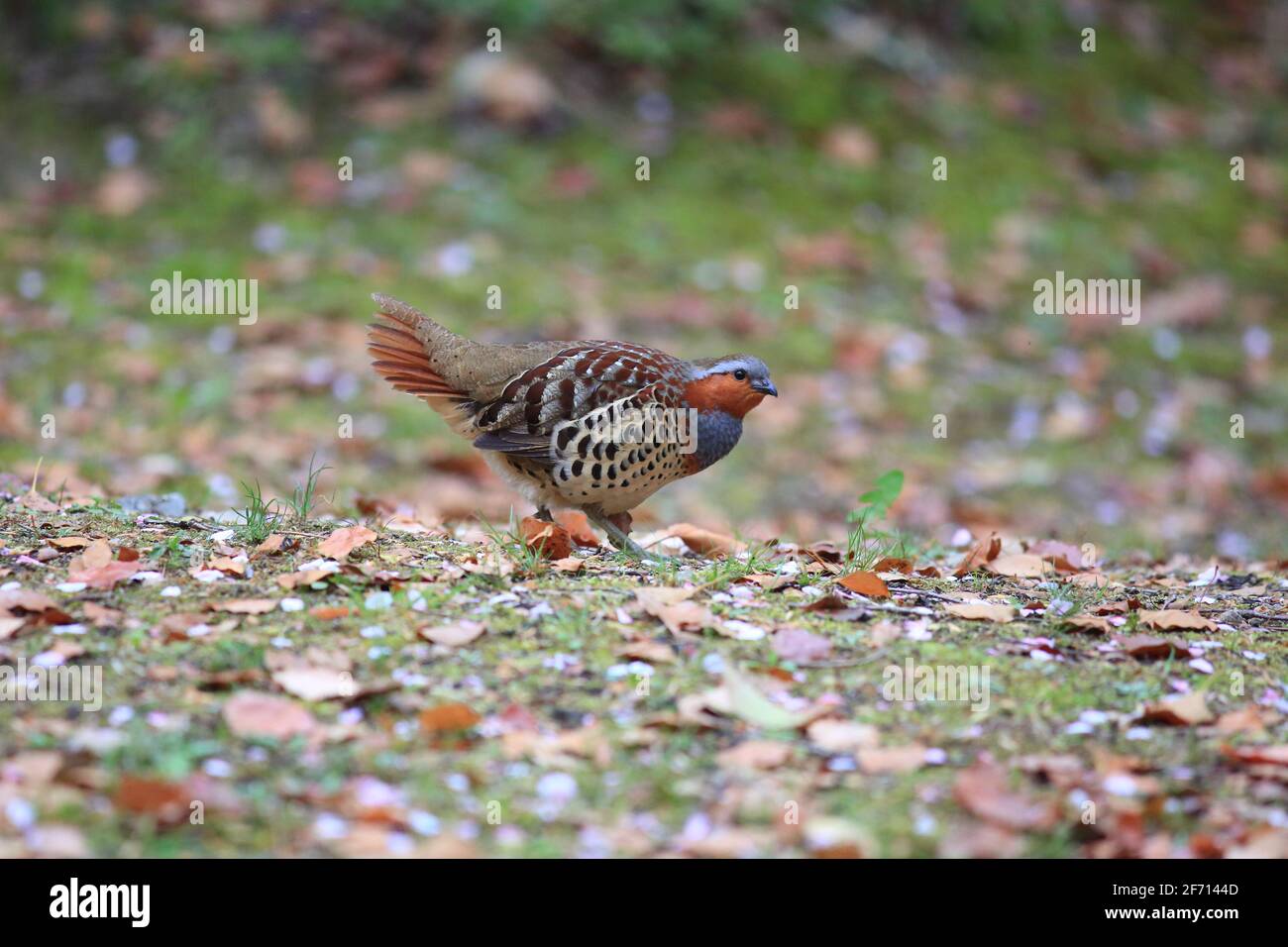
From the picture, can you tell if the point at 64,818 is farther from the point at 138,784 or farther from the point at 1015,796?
the point at 1015,796

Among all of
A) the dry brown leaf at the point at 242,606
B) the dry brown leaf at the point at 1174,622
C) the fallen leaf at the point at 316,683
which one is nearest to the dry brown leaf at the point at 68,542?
the dry brown leaf at the point at 242,606

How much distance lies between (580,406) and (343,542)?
3.68ft

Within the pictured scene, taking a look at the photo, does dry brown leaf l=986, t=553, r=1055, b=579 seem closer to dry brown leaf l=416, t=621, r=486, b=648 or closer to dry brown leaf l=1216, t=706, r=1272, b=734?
dry brown leaf l=1216, t=706, r=1272, b=734

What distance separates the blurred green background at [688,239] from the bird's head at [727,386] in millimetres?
1652

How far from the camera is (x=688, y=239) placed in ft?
32.8

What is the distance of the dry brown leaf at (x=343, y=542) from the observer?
4.61 metres

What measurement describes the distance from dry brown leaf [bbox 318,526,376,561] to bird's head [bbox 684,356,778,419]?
1.48 meters

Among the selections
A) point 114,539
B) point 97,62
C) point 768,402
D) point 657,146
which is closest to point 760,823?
point 114,539

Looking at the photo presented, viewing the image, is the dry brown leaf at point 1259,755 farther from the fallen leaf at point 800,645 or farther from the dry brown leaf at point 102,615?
the dry brown leaf at point 102,615

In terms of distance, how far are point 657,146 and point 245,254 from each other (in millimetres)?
3072

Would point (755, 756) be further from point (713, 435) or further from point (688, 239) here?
point (688, 239)

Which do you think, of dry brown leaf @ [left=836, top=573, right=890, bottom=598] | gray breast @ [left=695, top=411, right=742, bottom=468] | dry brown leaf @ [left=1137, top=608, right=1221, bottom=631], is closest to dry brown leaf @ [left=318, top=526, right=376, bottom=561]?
gray breast @ [left=695, top=411, right=742, bottom=468]

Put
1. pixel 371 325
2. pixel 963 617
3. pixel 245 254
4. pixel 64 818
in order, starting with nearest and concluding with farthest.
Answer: pixel 64 818
pixel 963 617
pixel 371 325
pixel 245 254

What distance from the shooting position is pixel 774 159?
35.0ft
